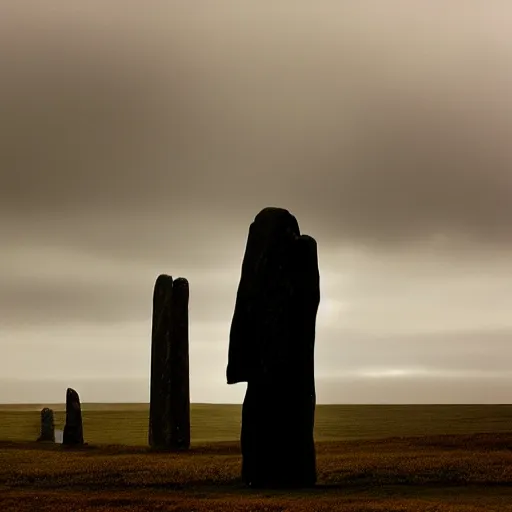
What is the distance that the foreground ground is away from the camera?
21.1 meters

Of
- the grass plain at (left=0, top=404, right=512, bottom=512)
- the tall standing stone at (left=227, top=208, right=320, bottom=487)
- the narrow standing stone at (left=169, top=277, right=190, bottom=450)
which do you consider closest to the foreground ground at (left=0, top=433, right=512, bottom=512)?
the grass plain at (left=0, top=404, right=512, bottom=512)

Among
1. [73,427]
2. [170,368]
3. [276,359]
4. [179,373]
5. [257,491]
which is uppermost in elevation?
[170,368]

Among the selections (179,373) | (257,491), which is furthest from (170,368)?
(257,491)

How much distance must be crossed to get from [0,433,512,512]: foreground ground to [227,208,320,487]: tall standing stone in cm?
91

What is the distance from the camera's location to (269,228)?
989 inches

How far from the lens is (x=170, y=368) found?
39.7m

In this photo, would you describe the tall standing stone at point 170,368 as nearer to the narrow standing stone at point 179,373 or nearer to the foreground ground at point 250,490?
the narrow standing stone at point 179,373

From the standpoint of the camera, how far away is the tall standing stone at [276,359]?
2431 cm

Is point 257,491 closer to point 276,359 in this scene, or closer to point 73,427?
point 276,359

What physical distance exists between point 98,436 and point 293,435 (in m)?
39.8

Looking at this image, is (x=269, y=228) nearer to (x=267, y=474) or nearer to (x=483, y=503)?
(x=267, y=474)

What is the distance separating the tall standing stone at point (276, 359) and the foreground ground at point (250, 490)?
35.9 inches

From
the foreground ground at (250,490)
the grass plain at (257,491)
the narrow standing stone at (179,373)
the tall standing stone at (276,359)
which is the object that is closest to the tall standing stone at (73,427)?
the grass plain at (257,491)

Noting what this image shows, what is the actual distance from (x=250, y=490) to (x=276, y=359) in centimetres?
329
